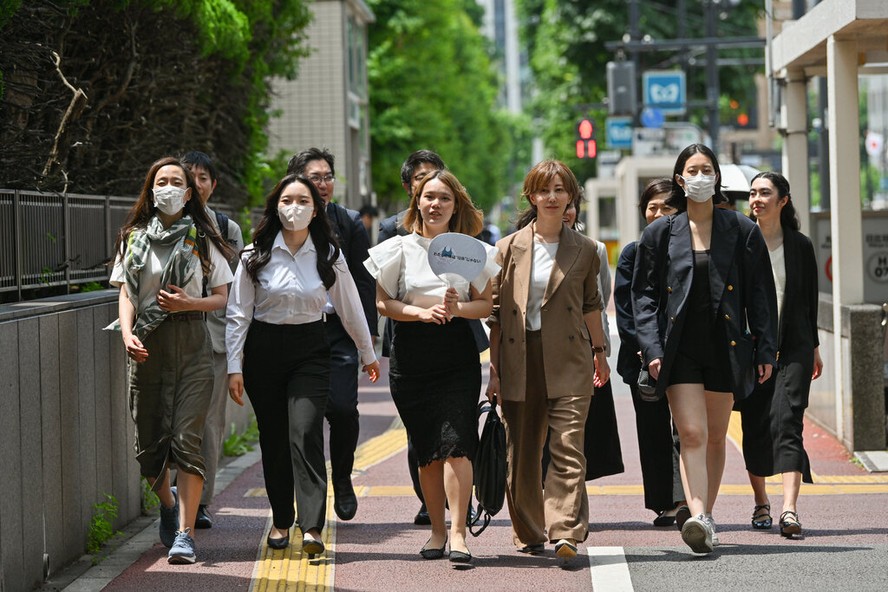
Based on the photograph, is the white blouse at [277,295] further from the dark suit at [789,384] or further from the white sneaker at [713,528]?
the dark suit at [789,384]

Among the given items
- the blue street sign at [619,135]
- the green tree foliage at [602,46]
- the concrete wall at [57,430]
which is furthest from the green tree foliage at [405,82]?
the concrete wall at [57,430]

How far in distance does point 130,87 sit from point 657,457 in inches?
223

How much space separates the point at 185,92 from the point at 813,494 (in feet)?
21.9

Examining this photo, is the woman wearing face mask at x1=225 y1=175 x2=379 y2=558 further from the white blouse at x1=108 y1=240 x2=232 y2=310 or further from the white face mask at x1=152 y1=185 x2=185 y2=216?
the white face mask at x1=152 y1=185 x2=185 y2=216

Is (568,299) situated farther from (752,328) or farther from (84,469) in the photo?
(84,469)

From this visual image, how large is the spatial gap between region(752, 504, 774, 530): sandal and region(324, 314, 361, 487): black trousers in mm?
2128

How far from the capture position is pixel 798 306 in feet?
25.6

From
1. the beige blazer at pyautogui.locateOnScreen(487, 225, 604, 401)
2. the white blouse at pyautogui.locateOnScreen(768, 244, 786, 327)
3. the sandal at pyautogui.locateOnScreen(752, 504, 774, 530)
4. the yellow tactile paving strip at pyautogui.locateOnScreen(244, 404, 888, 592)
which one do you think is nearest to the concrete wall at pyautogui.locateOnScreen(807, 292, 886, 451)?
the yellow tactile paving strip at pyautogui.locateOnScreen(244, 404, 888, 592)

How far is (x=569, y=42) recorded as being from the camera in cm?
4128

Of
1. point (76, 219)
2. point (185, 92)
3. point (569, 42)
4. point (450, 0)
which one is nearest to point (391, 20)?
point (450, 0)

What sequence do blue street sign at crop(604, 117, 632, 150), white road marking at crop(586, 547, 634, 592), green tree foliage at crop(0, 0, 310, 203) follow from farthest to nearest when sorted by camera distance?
1. blue street sign at crop(604, 117, 632, 150)
2. green tree foliage at crop(0, 0, 310, 203)
3. white road marking at crop(586, 547, 634, 592)

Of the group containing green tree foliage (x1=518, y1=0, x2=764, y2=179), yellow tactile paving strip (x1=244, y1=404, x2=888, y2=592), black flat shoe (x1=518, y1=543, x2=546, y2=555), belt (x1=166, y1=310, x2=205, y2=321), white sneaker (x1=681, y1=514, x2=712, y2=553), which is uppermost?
green tree foliage (x1=518, y1=0, x2=764, y2=179)

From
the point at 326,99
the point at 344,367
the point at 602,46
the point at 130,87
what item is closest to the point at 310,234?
the point at 344,367

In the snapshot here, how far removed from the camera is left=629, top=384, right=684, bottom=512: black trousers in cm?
777
